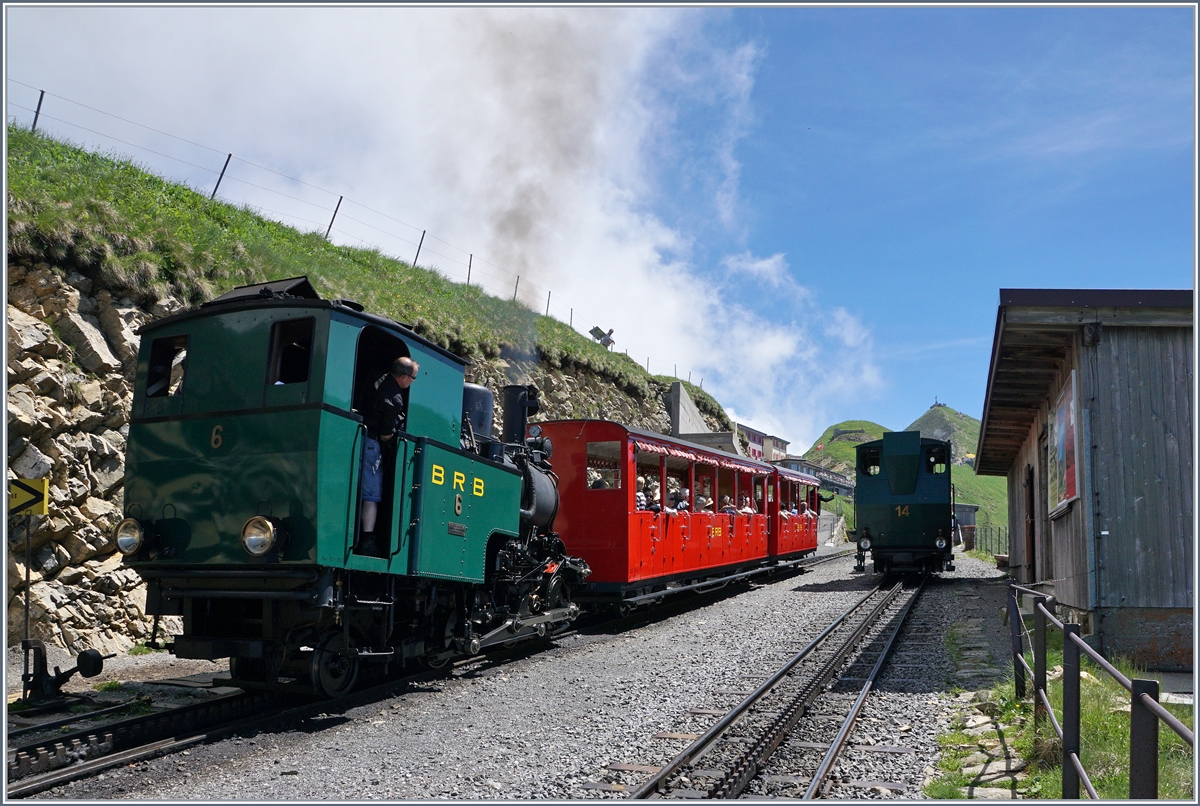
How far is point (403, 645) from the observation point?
7395 mm

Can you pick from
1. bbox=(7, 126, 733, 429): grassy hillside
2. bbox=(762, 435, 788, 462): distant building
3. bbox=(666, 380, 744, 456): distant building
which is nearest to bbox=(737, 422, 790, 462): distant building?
bbox=(762, 435, 788, 462): distant building

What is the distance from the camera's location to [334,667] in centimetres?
676

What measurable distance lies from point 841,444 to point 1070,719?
151915mm

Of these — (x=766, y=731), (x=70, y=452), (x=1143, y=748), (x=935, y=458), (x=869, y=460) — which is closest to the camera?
(x=1143, y=748)

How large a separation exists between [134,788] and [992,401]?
43.3ft

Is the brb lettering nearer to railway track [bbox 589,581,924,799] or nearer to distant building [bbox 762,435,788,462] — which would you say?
railway track [bbox 589,581,924,799]

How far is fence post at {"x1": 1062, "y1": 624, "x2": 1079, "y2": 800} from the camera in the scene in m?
4.19

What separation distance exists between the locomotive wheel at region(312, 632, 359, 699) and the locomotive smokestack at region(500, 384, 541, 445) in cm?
361

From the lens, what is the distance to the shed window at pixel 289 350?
21.3 ft

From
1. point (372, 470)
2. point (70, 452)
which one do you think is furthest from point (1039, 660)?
point (70, 452)

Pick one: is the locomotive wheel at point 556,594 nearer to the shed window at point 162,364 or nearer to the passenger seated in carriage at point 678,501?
the passenger seated in carriage at point 678,501

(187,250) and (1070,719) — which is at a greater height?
(187,250)

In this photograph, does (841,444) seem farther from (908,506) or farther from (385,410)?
(385,410)

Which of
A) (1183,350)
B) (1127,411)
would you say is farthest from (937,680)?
(1183,350)
